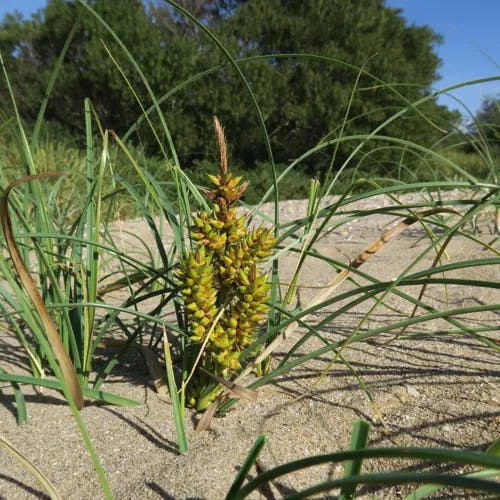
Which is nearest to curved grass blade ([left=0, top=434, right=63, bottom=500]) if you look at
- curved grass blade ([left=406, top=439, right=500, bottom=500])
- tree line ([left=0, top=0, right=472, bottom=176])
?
curved grass blade ([left=406, top=439, right=500, bottom=500])

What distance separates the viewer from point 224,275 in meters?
0.81

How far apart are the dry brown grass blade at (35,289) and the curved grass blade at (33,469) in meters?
0.11

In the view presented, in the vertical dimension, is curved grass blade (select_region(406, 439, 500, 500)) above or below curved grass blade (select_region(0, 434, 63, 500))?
above

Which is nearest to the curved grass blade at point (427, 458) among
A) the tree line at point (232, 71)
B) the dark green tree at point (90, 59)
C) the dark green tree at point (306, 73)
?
the dark green tree at point (90, 59)

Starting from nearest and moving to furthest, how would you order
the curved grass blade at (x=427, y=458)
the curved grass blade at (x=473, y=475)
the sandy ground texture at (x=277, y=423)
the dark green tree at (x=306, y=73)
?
1. the curved grass blade at (x=427, y=458)
2. the curved grass blade at (x=473, y=475)
3. the sandy ground texture at (x=277, y=423)
4. the dark green tree at (x=306, y=73)

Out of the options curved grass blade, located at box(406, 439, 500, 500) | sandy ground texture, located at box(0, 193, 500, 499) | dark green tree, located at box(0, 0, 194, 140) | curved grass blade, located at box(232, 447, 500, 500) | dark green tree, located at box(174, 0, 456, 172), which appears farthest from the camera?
dark green tree, located at box(174, 0, 456, 172)

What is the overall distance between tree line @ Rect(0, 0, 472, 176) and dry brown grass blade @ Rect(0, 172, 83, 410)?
6.22 m

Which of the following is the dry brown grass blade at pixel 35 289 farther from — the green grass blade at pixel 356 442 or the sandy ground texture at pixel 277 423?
the green grass blade at pixel 356 442

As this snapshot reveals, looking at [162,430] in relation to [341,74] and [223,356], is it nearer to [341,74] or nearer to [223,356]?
[223,356]

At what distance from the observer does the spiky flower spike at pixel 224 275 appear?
2.52 ft

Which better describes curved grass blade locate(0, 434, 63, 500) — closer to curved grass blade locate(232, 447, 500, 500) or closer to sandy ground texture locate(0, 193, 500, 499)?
sandy ground texture locate(0, 193, 500, 499)

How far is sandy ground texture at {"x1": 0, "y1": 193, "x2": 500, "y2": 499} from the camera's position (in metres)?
0.72

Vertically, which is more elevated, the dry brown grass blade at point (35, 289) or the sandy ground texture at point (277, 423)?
the dry brown grass blade at point (35, 289)

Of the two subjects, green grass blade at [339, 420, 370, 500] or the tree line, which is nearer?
green grass blade at [339, 420, 370, 500]
